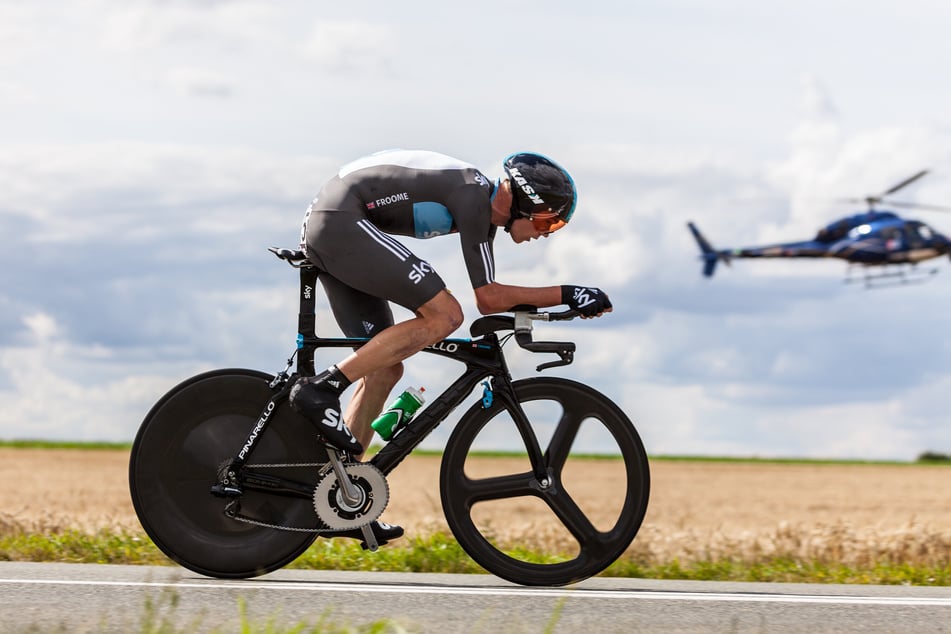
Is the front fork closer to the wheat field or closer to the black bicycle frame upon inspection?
the black bicycle frame

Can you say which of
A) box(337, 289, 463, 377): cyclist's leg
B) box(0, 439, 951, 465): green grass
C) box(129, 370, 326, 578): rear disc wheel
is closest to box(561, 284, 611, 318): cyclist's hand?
box(337, 289, 463, 377): cyclist's leg

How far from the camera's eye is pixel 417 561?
25.6 ft

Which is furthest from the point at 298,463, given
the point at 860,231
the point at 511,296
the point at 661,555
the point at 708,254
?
the point at 708,254

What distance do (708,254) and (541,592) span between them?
6631 cm

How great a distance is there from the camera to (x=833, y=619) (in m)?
5.64

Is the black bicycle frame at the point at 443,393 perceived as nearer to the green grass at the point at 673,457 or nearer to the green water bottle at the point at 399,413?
the green water bottle at the point at 399,413

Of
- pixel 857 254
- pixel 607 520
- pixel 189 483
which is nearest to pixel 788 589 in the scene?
pixel 607 520

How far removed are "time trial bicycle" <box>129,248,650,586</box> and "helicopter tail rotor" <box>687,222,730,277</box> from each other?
62.6m

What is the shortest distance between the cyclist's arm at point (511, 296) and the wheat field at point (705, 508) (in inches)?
43.8

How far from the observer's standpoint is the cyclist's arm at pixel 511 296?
6227mm

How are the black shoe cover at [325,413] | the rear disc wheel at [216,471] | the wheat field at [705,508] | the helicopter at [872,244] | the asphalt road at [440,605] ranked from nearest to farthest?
1. the asphalt road at [440,605]
2. the black shoe cover at [325,413]
3. the rear disc wheel at [216,471]
4. the wheat field at [705,508]
5. the helicopter at [872,244]

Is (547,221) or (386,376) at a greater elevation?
Answer: (547,221)

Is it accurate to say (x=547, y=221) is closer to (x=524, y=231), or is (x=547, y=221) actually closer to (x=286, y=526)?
(x=524, y=231)

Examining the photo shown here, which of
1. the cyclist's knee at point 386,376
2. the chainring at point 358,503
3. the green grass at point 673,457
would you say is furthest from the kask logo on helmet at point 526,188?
the green grass at point 673,457
